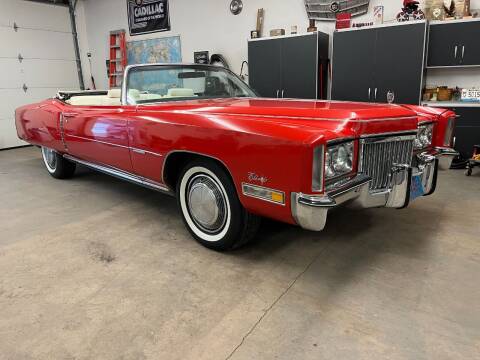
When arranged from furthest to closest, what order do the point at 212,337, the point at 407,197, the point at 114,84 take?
the point at 114,84 < the point at 407,197 < the point at 212,337

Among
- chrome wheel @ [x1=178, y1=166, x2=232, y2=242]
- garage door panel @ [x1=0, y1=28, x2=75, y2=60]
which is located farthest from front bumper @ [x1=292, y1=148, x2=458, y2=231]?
garage door panel @ [x1=0, y1=28, x2=75, y2=60]

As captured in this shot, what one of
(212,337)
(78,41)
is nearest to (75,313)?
(212,337)

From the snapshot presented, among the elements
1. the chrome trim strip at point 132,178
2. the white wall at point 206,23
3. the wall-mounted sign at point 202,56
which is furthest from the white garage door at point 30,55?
the chrome trim strip at point 132,178

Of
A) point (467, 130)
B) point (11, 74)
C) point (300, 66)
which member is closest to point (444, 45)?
point (467, 130)

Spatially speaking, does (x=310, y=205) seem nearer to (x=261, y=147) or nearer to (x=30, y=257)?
(x=261, y=147)

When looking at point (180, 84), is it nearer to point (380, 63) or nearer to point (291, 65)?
point (291, 65)

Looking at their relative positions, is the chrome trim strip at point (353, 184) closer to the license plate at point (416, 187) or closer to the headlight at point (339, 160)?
the headlight at point (339, 160)

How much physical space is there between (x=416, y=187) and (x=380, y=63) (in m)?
3.50

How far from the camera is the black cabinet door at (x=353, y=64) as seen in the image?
17.4ft

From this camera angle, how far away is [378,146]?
204 centimetres

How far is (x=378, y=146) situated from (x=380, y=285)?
780 mm

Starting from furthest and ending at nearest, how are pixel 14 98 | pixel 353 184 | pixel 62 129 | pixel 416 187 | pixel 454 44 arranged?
pixel 14 98 < pixel 454 44 < pixel 62 129 < pixel 416 187 < pixel 353 184

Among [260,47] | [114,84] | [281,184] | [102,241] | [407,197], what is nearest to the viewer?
[281,184]

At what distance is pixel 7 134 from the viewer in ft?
26.3
